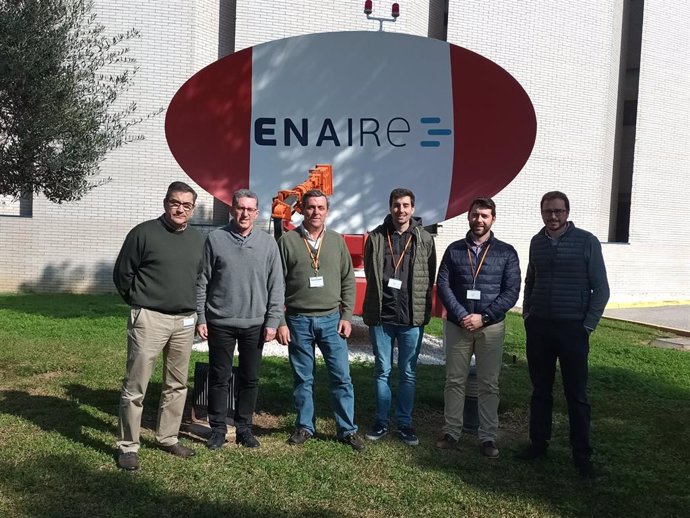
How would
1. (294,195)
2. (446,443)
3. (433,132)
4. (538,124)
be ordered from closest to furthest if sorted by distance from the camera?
(446,443)
(294,195)
(433,132)
(538,124)

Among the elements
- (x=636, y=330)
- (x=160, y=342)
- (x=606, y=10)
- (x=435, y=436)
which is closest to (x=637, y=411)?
(x=435, y=436)

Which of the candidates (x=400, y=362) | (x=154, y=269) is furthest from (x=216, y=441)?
(x=400, y=362)

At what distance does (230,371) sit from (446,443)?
1654 mm

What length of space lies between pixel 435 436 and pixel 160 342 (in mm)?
2236

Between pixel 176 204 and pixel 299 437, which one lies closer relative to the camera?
pixel 176 204

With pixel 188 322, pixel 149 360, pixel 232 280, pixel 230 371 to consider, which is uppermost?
pixel 232 280

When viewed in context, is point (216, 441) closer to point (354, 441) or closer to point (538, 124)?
point (354, 441)

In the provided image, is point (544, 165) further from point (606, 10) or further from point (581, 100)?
point (606, 10)

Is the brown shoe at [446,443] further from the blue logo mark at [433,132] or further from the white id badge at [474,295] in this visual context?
the blue logo mark at [433,132]

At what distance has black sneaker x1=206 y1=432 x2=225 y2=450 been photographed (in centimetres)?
439

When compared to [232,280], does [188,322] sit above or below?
below

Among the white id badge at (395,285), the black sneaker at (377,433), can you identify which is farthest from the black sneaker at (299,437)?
the white id badge at (395,285)

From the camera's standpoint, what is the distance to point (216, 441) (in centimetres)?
441

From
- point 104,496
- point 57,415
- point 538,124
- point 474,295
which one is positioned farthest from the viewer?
point 538,124
